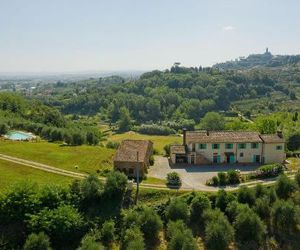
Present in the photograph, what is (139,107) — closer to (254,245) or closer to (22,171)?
(22,171)

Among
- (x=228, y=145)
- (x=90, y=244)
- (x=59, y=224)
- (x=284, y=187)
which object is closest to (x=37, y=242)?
(x=59, y=224)

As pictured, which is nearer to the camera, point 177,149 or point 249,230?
point 249,230

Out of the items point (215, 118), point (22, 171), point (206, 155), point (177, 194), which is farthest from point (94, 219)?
point (215, 118)

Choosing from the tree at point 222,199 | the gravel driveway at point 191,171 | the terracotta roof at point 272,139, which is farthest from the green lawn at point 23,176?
the terracotta roof at point 272,139

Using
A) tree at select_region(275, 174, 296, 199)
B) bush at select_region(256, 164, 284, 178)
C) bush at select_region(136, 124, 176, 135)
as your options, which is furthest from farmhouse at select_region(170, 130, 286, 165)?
bush at select_region(136, 124, 176, 135)

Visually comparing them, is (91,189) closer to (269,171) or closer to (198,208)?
(198,208)

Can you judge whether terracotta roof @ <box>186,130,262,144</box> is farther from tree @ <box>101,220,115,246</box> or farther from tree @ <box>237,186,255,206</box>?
tree @ <box>101,220,115,246</box>
